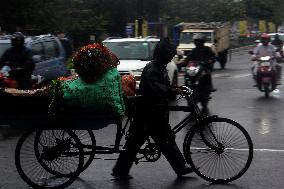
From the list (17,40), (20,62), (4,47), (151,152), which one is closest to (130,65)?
(4,47)

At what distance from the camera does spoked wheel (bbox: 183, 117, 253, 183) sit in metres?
6.88

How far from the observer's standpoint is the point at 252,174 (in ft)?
24.0

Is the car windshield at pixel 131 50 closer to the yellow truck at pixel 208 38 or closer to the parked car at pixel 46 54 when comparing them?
the parked car at pixel 46 54

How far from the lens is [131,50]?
17.1 meters

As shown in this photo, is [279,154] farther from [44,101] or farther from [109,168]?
[44,101]

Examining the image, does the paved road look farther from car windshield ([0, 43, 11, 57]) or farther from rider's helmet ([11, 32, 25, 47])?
car windshield ([0, 43, 11, 57])

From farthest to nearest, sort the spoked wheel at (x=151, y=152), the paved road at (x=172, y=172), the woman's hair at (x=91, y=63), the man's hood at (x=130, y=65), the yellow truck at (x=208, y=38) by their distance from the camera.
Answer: the yellow truck at (x=208, y=38), the man's hood at (x=130, y=65), the spoked wheel at (x=151, y=152), the paved road at (x=172, y=172), the woman's hair at (x=91, y=63)

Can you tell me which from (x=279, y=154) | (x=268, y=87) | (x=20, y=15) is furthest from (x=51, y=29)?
(x=279, y=154)

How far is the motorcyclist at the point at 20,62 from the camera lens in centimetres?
1271

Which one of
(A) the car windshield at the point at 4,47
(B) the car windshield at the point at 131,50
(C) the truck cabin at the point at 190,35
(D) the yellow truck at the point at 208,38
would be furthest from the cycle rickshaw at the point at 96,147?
(C) the truck cabin at the point at 190,35

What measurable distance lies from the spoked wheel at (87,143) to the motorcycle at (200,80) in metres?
6.72

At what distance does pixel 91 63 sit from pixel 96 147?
90cm

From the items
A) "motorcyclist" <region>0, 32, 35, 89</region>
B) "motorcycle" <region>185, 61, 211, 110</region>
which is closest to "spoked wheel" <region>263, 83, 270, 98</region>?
"motorcycle" <region>185, 61, 211, 110</region>

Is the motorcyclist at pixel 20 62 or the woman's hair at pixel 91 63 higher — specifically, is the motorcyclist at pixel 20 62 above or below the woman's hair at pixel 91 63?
below
